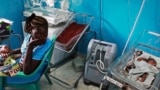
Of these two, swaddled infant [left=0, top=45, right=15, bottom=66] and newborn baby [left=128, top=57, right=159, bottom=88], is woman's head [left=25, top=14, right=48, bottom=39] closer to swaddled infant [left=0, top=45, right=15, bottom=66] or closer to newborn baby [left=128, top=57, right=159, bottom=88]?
swaddled infant [left=0, top=45, right=15, bottom=66]

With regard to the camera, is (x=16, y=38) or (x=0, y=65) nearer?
(x=0, y=65)

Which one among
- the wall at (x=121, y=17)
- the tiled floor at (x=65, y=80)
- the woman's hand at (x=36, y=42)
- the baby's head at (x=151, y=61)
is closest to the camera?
the woman's hand at (x=36, y=42)

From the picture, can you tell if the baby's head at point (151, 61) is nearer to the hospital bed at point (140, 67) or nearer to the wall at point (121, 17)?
the hospital bed at point (140, 67)

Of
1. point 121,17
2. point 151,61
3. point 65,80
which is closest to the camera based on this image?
point 151,61

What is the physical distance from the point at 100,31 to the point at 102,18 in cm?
19

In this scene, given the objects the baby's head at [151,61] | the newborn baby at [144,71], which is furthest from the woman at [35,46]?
the baby's head at [151,61]

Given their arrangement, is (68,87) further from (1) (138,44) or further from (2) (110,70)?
(1) (138,44)

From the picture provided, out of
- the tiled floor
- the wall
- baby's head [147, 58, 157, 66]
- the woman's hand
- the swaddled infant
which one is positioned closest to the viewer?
the woman's hand

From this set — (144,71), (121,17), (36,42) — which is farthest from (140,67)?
(36,42)

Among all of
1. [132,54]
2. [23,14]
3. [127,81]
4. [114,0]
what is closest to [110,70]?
[127,81]

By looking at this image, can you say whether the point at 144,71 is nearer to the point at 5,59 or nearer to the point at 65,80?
the point at 65,80

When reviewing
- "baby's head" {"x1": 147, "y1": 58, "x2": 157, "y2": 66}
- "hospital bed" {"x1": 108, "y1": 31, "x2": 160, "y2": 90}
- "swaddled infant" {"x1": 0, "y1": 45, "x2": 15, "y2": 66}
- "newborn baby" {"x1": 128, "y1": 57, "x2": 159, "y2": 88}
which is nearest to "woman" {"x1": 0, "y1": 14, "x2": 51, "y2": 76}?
"swaddled infant" {"x1": 0, "y1": 45, "x2": 15, "y2": 66}

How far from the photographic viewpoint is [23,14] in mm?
3010

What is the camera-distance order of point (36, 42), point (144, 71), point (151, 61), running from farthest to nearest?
point (151, 61) → point (144, 71) → point (36, 42)
